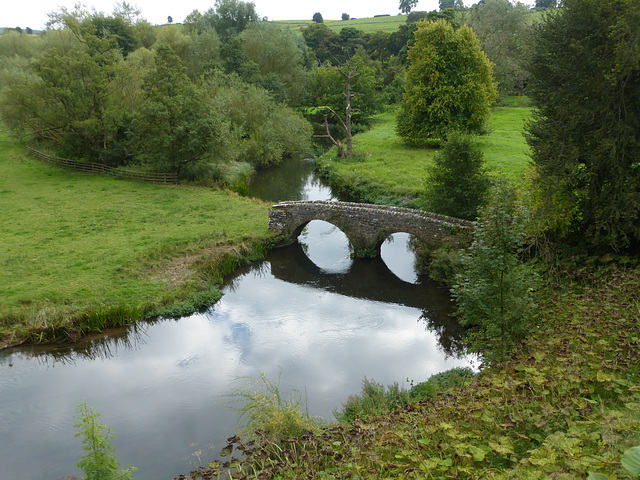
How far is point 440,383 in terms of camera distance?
14836 mm

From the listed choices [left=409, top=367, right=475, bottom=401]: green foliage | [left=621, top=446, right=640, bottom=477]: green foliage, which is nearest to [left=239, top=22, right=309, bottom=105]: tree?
[left=409, top=367, right=475, bottom=401]: green foliage

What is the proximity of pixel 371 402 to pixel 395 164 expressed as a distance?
2974cm

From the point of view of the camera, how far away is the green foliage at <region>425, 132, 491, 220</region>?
2384 centimetres

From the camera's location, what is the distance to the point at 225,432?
13695 mm

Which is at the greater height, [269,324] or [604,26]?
[604,26]

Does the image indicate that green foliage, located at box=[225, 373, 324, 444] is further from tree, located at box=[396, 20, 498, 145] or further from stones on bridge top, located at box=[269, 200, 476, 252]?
tree, located at box=[396, 20, 498, 145]

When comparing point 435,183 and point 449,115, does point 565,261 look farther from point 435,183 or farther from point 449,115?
point 449,115

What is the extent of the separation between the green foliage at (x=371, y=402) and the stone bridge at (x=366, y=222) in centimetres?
948

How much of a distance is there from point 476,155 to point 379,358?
1209cm

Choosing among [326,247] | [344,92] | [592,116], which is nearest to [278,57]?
[344,92]

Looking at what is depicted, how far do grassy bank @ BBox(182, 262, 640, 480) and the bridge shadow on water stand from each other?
6212mm

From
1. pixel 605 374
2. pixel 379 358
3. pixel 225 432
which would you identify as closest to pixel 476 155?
pixel 379 358

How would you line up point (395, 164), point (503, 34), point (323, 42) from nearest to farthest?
point (395, 164) < point (503, 34) < point (323, 42)

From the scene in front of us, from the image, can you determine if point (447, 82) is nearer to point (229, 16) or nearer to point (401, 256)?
point (401, 256)
